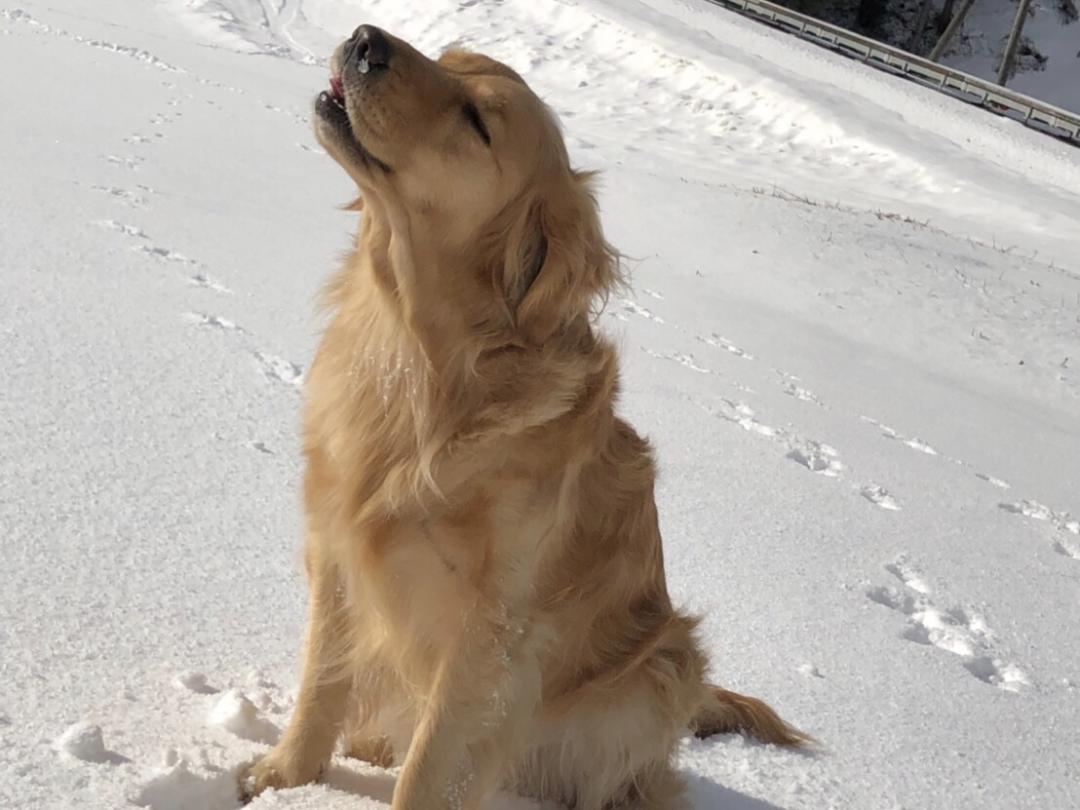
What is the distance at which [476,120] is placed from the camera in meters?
2.28

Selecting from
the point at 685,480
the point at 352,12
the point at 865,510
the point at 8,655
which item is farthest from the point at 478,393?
the point at 352,12

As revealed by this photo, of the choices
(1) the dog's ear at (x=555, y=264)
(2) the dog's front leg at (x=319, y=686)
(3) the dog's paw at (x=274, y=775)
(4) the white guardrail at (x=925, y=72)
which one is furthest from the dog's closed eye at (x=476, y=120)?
(4) the white guardrail at (x=925, y=72)

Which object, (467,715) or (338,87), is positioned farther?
(338,87)

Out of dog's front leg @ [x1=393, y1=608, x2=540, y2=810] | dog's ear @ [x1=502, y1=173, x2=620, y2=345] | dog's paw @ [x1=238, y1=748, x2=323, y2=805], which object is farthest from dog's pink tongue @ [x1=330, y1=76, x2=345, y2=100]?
dog's paw @ [x1=238, y1=748, x2=323, y2=805]

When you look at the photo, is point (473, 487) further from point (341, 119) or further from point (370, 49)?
point (370, 49)

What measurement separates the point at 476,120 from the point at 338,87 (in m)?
0.28

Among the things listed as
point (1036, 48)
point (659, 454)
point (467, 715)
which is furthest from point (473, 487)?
point (1036, 48)

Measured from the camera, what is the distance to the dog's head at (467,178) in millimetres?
2168

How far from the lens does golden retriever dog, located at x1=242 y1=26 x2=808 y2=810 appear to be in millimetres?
2086

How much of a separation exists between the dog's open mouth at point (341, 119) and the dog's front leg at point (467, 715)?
2.97ft

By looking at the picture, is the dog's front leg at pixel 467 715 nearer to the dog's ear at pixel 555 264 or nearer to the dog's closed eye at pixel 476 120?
the dog's ear at pixel 555 264

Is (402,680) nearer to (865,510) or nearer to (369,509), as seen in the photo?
(369,509)

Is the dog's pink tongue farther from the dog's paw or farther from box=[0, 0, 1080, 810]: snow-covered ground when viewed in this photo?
the dog's paw

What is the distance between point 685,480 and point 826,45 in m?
21.0
